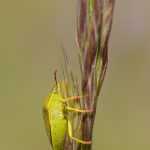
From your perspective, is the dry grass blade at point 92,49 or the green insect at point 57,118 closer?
the dry grass blade at point 92,49

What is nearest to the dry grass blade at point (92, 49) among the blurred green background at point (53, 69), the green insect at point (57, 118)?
the green insect at point (57, 118)

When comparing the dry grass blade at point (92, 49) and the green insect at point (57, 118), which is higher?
the dry grass blade at point (92, 49)

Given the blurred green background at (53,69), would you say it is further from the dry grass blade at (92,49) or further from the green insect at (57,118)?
the dry grass blade at (92,49)

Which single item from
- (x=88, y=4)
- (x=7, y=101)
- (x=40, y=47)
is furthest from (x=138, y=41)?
(x=88, y=4)

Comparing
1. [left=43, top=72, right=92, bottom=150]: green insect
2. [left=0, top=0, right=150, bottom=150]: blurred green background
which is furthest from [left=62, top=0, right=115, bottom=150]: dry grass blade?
[left=0, top=0, right=150, bottom=150]: blurred green background

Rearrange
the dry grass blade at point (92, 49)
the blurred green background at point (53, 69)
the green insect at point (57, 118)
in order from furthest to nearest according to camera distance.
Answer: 1. the blurred green background at point (53, 69)
2. the green insect at point (57, 118)
3. the dry grass blade at point (92, 49)

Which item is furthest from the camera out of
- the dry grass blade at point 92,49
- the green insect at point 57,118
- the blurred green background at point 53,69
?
the blurred green background at point 53,69

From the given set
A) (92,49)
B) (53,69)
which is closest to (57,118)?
(92,49)
